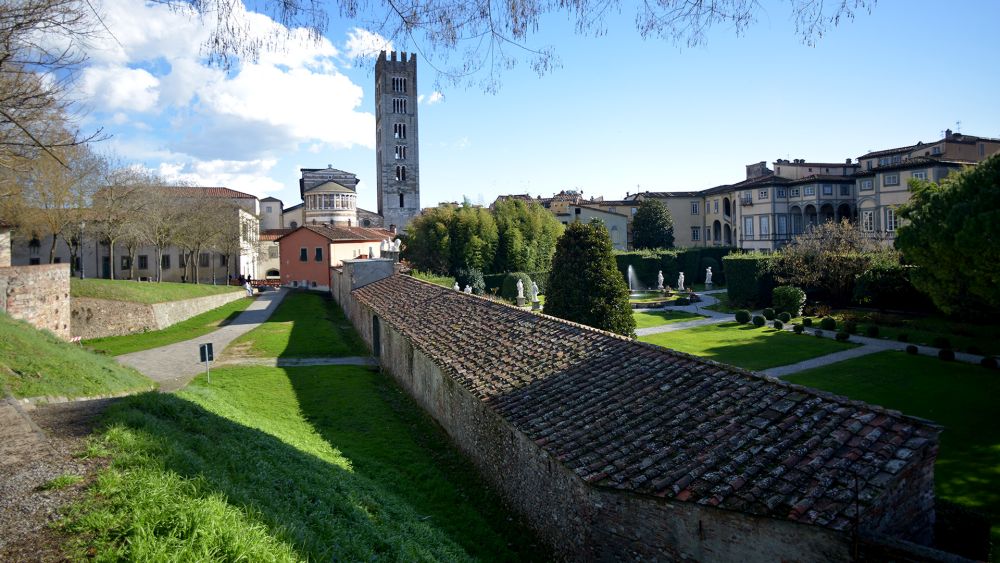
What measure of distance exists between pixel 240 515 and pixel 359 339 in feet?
71.5

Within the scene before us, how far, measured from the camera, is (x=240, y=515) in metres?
5.42

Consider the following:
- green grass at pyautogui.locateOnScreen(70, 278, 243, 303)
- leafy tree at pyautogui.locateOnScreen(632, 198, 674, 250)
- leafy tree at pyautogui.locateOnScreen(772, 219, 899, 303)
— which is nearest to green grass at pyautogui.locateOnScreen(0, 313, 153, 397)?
green grass at pyautogui.locateOnScreen(70, 278, 243, 303)

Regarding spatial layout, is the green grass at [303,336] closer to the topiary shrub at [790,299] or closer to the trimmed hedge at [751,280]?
the topiary shrub at [790,299]

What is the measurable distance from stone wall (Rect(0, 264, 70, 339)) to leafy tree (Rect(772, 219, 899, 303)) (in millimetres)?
35768

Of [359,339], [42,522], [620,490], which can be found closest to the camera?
[42,522]

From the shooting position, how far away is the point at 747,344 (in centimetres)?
2528

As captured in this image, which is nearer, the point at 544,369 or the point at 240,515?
the point at 240,515

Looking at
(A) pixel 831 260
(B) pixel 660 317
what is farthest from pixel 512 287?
(A) pixel 831 260

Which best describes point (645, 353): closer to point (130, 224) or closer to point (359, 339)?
point (359, 339)

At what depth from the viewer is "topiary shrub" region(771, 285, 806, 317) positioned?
104 ft

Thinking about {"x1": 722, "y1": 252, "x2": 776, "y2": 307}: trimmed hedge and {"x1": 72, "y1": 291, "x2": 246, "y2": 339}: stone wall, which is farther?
{"x1": 722, "y1": 252, "x2": 776, "y2": 307}: trimmed hedge

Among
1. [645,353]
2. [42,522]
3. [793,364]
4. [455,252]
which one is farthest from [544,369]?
[455,252]

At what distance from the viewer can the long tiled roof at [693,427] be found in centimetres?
580

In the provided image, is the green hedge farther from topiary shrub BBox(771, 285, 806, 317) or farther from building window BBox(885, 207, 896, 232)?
building window BBox(885, 207, 896, 232)
